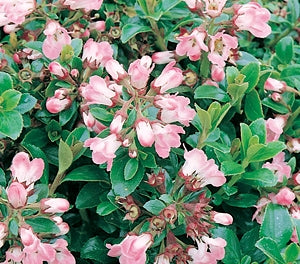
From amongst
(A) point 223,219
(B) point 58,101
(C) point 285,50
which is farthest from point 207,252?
(C) point 285,50

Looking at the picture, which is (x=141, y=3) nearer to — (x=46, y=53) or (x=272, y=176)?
(x=46, y=53)

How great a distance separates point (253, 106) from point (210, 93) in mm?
133

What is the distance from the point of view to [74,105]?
1.59 meters

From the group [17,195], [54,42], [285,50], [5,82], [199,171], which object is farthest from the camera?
[285,50]

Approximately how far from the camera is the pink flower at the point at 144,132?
1343mm

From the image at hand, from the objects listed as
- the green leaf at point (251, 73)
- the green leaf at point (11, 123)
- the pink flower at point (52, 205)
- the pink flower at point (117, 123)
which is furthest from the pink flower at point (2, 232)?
the green leaf at point (251, 73)

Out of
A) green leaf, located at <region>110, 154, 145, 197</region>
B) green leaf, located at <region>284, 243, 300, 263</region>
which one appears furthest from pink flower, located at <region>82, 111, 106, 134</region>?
green leaf, located at <region>284, 243, 300, 263</region>

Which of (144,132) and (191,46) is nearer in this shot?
(144,132)

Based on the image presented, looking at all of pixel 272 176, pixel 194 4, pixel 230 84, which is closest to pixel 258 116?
pixel 230 84

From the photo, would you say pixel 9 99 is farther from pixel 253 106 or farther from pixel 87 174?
pixel 253 106

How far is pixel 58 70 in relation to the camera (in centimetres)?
154

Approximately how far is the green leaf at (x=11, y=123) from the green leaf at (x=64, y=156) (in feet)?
0.36

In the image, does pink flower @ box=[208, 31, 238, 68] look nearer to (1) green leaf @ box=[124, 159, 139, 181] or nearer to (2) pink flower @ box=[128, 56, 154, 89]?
(2) pink flower @ box=[128, 56, 154, 89]

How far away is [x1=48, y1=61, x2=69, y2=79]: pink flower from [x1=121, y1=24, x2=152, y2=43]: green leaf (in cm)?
22
